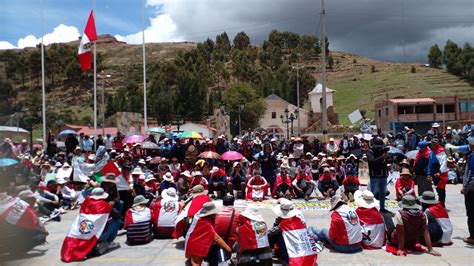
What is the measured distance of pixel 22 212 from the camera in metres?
7.29

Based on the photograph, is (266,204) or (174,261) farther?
(266,204)

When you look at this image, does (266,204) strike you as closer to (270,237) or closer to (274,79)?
(270,237)

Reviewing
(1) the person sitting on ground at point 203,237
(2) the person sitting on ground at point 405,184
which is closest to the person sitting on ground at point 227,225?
(1) the person sitting on ground at point 203,237

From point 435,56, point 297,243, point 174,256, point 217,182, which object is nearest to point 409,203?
point 297,243

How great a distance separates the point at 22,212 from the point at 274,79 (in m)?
94.6

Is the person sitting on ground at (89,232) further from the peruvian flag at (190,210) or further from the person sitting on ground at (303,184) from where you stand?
the person sitting on ground at (303,184)

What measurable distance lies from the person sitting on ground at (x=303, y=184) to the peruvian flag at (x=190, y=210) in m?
6.12

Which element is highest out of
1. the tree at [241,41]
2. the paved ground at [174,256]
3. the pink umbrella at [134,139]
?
the tree at [241,41]

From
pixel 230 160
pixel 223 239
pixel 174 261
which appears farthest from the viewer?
pixel 230 160

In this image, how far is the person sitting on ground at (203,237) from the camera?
620 centimetres

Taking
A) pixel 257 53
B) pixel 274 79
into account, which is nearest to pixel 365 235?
pixel 274 79

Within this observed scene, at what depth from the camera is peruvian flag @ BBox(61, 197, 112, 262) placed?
727 centimetres

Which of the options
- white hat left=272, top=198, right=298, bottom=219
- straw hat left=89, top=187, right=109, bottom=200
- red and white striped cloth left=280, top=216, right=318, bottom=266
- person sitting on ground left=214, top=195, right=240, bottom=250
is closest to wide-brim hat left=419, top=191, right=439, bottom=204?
red and white striped cloth left=280, top=216, right=318, bottom=266

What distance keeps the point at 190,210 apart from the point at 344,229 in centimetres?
257
